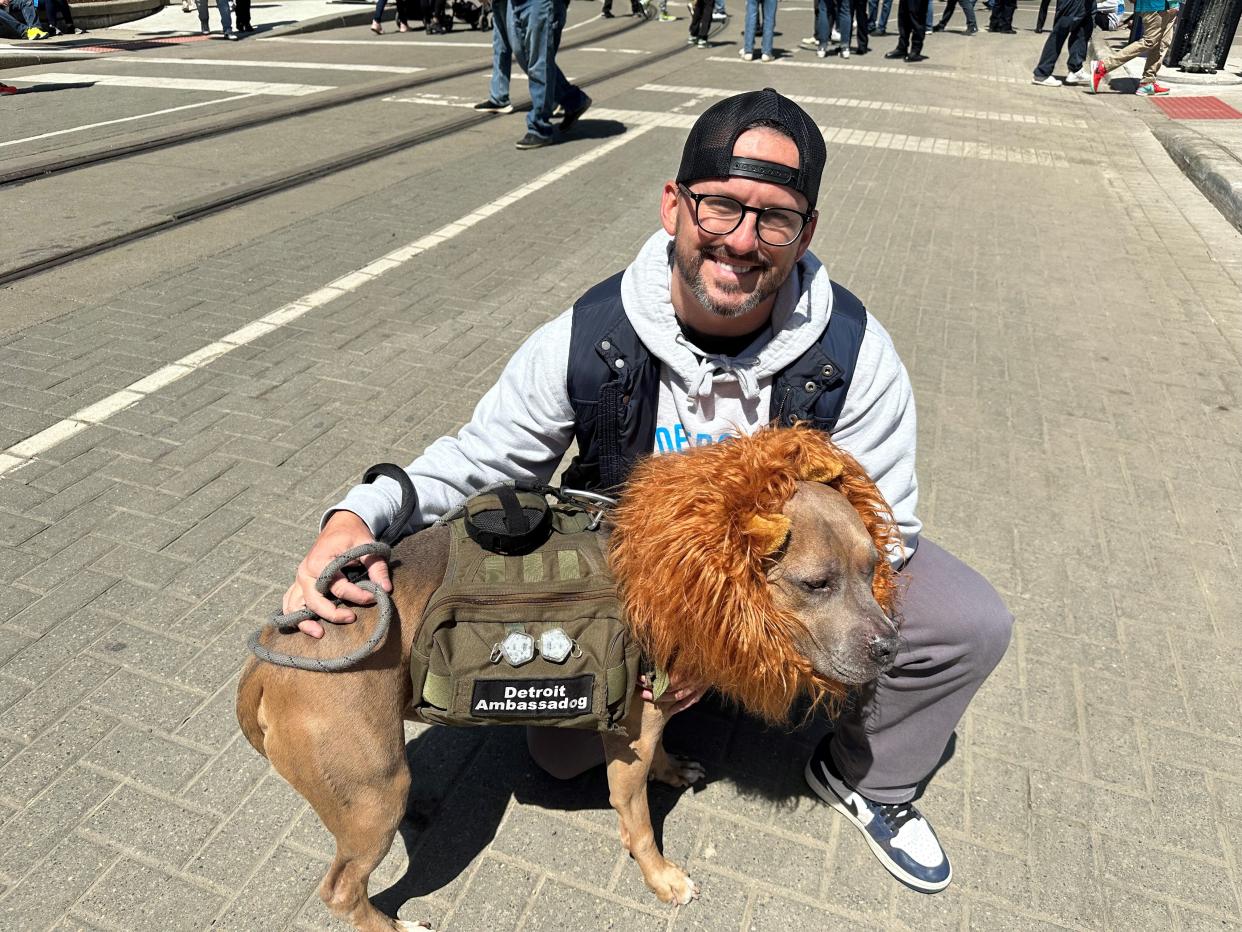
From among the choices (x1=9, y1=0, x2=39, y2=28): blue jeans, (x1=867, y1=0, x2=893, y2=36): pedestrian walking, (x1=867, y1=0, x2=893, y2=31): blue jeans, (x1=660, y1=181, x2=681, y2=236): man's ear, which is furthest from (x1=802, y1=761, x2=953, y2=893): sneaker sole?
(x1=867, y1=0, x2=893, y2=36): pedestrian walking

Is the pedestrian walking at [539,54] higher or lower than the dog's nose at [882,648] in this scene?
higher

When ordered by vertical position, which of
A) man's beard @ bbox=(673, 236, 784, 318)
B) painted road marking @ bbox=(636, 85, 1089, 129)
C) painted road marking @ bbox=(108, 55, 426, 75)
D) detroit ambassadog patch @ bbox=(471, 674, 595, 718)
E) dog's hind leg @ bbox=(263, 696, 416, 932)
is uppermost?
man's beard @ bbox=(673, 236, 784, 318)

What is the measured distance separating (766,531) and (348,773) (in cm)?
107

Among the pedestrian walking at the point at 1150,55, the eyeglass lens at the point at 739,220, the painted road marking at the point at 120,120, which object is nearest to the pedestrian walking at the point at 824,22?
Answer: the pedestrian walking at the point at 1150,55

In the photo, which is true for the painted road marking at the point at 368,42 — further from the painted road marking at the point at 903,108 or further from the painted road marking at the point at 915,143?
the painted road marking at the point at 915,143

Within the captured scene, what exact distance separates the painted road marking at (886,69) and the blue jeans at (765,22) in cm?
33

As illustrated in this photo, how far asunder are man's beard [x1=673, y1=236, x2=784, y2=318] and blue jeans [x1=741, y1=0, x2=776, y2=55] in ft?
53.6

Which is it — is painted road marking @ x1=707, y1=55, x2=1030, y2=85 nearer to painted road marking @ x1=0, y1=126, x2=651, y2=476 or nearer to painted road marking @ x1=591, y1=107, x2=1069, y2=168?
painted road marking @ x1=591, y1=107, x2=1069, y2=168

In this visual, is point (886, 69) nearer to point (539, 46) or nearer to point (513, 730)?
point (539, 46)

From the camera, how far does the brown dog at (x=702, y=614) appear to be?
1.77m

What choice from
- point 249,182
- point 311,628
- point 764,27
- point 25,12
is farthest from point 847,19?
point 311,628

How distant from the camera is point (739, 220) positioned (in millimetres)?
2076

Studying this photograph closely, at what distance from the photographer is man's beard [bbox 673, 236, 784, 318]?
210 centimetres

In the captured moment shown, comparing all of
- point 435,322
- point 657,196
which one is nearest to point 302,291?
point 435,322
